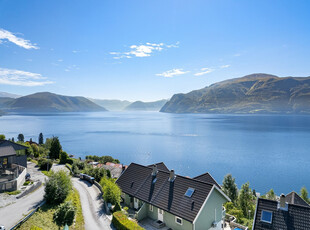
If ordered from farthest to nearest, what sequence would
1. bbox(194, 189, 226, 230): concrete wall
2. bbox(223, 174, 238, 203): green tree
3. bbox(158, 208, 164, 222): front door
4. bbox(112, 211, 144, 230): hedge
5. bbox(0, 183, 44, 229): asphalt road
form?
bbox(223, 174, 238, 203): green tree
bbox(158, 208, 164, 222): front door
bbox(194, 189, 226, 230): concrete wall
bbox(112, 211, 144, 230): hedge
bbox(0, 183, 44, 229): asphalt road

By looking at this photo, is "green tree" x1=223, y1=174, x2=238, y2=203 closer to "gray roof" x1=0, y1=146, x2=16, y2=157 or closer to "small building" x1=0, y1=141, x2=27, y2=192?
"small building" x1=0, y1=141, x2=27, y2=192

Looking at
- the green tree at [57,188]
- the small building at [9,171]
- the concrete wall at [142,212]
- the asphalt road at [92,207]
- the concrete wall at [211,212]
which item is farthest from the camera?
the small building at [9,171]

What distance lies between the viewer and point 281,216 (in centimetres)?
1881

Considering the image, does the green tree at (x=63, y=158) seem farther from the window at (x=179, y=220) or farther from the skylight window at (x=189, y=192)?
the skylight window at (x=189, y=192)

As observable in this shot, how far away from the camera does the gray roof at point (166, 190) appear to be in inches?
878

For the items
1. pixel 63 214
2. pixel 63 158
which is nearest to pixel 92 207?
pixel 63 214

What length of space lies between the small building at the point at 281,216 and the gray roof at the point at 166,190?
18.0 ft

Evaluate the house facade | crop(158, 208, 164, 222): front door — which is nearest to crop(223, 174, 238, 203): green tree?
the house facade

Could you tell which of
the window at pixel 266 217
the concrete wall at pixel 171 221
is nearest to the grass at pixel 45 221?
the concrete wall at pixel 171 221

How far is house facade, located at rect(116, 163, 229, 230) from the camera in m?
22.1

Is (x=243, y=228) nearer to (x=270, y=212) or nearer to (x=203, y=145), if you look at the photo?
(x=270, y=212)

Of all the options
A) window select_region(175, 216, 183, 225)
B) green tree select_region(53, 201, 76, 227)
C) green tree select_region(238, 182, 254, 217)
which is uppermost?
green tree select_region(53, 201, 76, 227)

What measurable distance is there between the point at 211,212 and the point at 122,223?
1069 centimetres

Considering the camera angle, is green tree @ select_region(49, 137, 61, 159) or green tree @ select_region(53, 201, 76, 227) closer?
green tree @ select_region(53, 201, 76, 227)
